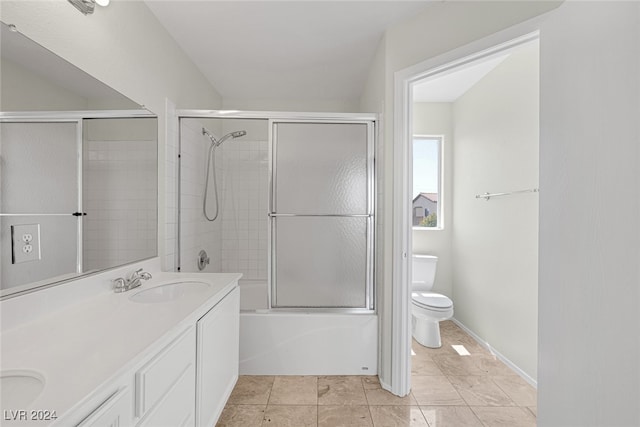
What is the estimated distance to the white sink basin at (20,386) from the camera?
25.9 inches

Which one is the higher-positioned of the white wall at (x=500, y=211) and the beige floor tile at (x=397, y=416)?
the white wall at (x=500, y=211)

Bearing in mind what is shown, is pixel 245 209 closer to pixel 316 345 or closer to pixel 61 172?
pixel 316 345

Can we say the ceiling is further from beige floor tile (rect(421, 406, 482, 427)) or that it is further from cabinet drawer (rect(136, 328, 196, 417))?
beige floor tile (rect(421, 406, 482, 427))

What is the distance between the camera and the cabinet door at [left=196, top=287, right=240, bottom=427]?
1.30 m

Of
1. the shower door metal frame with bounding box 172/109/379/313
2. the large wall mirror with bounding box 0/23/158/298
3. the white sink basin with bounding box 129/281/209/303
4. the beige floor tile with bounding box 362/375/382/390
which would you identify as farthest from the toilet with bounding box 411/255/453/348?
the large wall mirror with bounding box 0/23/158/298

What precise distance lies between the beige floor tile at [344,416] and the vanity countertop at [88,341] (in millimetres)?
1021

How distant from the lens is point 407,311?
1.94m

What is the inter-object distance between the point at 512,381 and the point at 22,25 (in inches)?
130

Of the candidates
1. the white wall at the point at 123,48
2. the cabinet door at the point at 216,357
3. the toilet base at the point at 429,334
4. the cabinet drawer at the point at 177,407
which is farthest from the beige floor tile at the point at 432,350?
the white wall at the point at 123,48

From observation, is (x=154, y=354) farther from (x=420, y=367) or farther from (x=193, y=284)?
(x=420, y=367)

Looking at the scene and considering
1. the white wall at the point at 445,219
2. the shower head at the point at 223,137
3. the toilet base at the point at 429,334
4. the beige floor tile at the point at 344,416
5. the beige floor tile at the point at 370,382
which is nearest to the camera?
the beige floor tile at the point at 344,416

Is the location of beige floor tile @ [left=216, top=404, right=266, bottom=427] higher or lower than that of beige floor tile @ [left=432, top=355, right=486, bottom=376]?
lower

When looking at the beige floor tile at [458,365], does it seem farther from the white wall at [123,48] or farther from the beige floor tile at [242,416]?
the white wall at [123,48]

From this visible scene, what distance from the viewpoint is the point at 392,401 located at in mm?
1885
